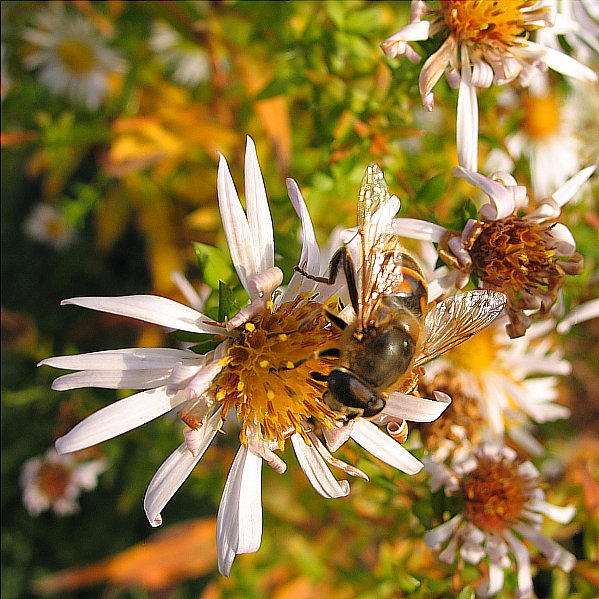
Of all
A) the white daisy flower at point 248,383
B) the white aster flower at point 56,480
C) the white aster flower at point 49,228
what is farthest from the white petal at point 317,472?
the white aster flower at point 49,228

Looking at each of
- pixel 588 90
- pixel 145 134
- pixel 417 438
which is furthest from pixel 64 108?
pixel 588 90

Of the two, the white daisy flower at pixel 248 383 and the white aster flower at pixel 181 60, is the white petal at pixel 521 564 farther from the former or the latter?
the white aster flower at pixel 181 60

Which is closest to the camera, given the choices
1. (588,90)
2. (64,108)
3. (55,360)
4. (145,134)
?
(55,360)

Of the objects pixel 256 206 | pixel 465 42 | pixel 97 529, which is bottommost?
pixel 97 529

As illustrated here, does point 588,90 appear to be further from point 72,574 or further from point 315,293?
point 72,574

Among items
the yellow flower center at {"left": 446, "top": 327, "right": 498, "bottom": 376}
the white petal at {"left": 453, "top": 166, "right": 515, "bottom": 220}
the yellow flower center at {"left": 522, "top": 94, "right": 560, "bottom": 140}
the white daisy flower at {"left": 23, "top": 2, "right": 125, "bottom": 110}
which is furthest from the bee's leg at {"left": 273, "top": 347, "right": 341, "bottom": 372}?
the yellow flower center at {"left": 522, "top": 94, "right": 560, "bottom": 140}

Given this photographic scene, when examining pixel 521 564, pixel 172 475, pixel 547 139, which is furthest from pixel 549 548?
pixel 547 139

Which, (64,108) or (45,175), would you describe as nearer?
(64,108)
